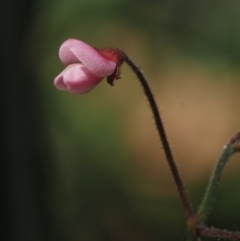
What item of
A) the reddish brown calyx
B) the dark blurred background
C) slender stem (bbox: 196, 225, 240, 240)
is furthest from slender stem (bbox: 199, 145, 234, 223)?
the dark blurred background

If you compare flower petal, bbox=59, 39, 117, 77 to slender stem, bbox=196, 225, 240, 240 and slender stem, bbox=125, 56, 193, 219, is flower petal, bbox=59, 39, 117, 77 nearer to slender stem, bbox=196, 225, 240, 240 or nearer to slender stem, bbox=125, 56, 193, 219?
slender stem, bbox=125, 56, 193, 219

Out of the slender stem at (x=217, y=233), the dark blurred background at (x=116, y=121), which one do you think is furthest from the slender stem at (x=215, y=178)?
the dark blurred background at (x=116, y=121)

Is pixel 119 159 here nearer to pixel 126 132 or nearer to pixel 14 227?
pixel 126 132

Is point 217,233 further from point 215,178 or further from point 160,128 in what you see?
point 160,128

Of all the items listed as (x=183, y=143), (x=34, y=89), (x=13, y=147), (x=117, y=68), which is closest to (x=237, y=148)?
(x=117, y=68)

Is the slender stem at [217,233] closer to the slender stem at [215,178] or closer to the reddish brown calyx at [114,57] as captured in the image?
the slender stem at [215,178]

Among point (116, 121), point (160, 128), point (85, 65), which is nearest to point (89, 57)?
point (85, 65)
